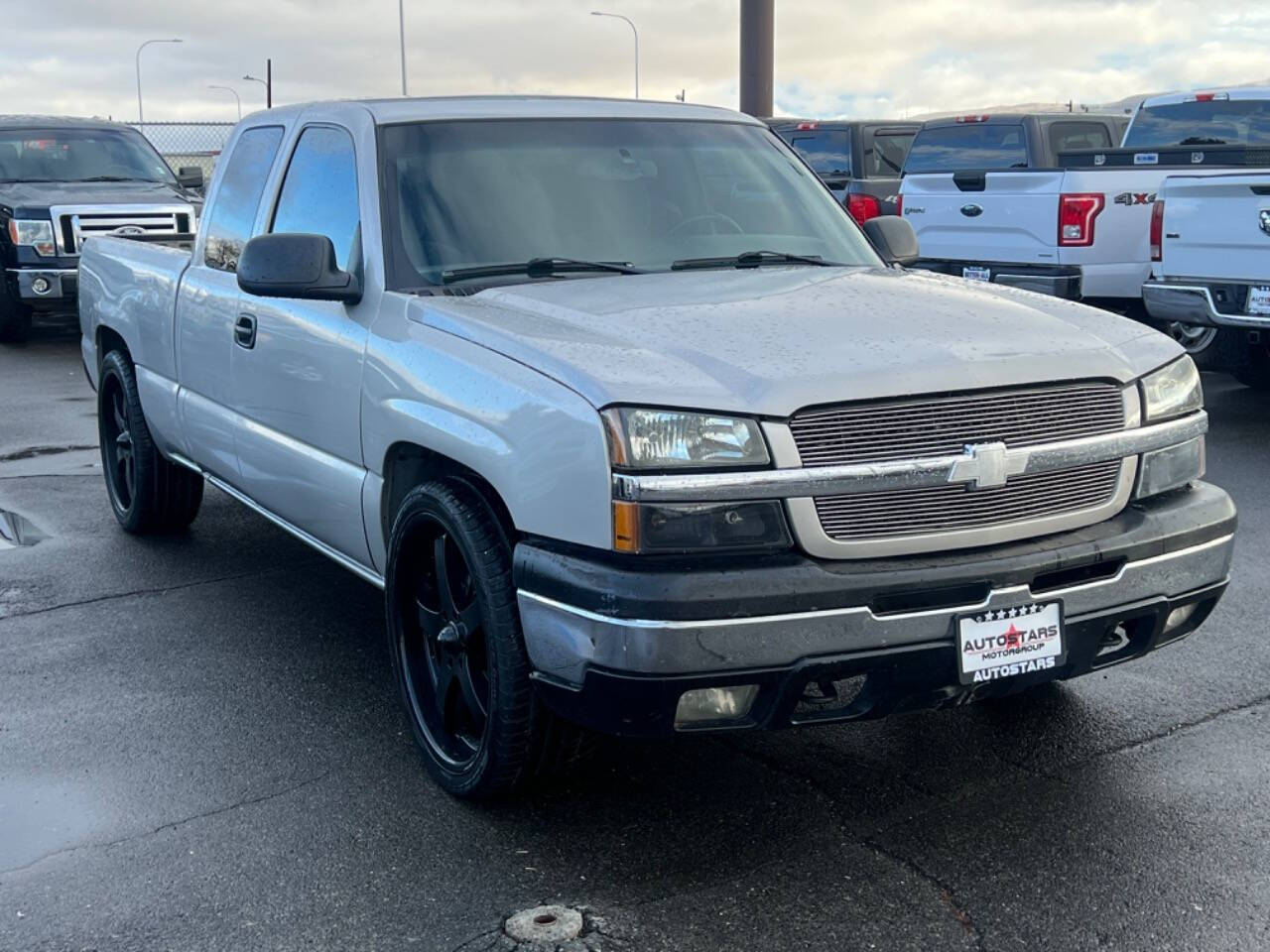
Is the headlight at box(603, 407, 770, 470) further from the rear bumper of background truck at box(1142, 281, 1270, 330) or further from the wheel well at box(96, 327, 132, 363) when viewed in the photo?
the rear bumper of background truck at box(1142, 281, 1270, 330)

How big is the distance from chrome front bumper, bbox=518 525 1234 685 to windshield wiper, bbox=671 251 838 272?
61.1 inches

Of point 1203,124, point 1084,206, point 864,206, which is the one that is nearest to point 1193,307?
point 1084,206

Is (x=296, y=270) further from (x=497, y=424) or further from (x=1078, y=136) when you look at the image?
(x=1078, y=136)

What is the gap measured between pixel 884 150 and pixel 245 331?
42.4 ft

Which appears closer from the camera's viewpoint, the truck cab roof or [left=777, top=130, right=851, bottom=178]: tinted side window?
the truck cab roof

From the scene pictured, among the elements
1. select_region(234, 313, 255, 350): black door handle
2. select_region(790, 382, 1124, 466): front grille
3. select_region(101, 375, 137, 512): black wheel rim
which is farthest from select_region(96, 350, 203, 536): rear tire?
select_region(790, 382, 1124, 466): front grille

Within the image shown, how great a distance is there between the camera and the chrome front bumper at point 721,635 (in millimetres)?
3148

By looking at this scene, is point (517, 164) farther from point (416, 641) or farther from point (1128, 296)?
point (1128, 296)

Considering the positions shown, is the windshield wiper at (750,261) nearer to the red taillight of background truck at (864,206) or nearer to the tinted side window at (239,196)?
the tinted side window at (239,196)

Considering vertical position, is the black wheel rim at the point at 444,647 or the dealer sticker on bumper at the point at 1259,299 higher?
the dealer sticker on bumper at the point at 1259,299

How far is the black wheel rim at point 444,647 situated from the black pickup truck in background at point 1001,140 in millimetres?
11054

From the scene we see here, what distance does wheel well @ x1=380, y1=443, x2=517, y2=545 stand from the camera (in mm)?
3668

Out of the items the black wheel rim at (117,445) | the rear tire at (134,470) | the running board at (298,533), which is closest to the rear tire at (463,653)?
the running board at (298,533)

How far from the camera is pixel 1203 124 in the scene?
1198 centimetres
